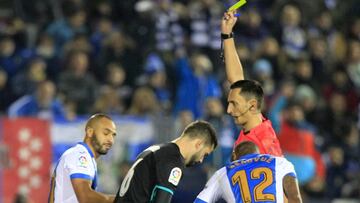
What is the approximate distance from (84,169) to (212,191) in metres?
1.21

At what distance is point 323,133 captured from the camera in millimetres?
17031

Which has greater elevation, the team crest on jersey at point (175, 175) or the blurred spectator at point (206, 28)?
the blurred spectator at point (206, 28)

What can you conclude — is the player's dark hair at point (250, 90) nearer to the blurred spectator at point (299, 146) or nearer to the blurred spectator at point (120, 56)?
the blurred spectator at point (299, 146)

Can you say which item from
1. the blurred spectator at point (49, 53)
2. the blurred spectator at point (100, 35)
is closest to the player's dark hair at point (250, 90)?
the blurred spectator at point (49, 53)

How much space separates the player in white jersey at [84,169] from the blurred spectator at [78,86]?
5.94 m

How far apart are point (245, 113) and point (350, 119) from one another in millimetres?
8548

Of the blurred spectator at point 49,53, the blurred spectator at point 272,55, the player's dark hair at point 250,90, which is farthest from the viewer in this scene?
the blurred spectator at point 272,55

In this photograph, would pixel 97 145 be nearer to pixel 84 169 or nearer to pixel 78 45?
pixel 84 169

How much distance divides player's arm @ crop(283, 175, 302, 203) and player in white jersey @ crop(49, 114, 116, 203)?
1467 millimetres

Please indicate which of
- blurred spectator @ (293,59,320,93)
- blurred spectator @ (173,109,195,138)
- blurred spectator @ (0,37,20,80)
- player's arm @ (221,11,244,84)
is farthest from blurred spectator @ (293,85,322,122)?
player's arm @ (221,11,244,84)

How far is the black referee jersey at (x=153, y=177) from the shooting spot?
8.17m

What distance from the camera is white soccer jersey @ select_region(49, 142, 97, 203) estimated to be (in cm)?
869

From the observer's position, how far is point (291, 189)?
7.88m

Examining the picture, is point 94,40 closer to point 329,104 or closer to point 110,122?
point 329,104
